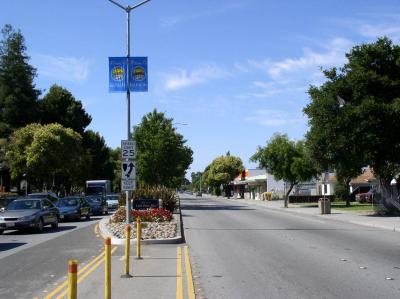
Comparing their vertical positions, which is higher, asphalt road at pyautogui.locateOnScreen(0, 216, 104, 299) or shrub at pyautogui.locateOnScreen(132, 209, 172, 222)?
shrub at pyautogui.locateOnScreen(132, 209, 172, 222)

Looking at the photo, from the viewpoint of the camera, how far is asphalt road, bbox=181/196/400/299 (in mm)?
9570

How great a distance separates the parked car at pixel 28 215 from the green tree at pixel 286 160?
2803 cm

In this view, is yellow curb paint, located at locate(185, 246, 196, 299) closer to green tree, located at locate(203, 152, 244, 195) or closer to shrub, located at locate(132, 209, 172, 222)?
shrub, located at locate(132, 209, 172, 222)

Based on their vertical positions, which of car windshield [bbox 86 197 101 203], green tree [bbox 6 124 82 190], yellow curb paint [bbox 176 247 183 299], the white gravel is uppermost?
green tree [bbox 6 124 82 190]

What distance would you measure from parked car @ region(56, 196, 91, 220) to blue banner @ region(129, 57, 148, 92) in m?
12.5

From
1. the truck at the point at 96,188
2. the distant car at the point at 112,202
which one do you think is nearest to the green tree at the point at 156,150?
the distant car at the point at 112,202

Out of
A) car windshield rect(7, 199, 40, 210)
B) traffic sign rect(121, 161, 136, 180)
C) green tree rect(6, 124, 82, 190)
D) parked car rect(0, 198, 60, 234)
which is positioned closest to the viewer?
traffic sign rect(121, 161, 136, 180)

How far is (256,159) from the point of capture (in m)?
52.8

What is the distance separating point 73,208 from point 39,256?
1679cm

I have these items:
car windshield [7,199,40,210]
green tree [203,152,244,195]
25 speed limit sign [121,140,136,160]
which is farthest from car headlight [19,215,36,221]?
green tree [203,152,244,195]

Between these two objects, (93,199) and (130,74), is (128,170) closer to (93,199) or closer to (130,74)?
(130,74)

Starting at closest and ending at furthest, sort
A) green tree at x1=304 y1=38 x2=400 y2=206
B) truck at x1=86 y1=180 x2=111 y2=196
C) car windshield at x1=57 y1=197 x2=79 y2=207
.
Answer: green tree at x1=304 y1=38 x2=400 y2=206
car windshield at x1=57 y1=197 x2=79 y2=207
truck at x1=86 y1=180 x2=111 y2=196

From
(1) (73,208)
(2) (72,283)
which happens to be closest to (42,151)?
(1) (73,208)

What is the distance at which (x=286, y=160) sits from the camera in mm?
50219
